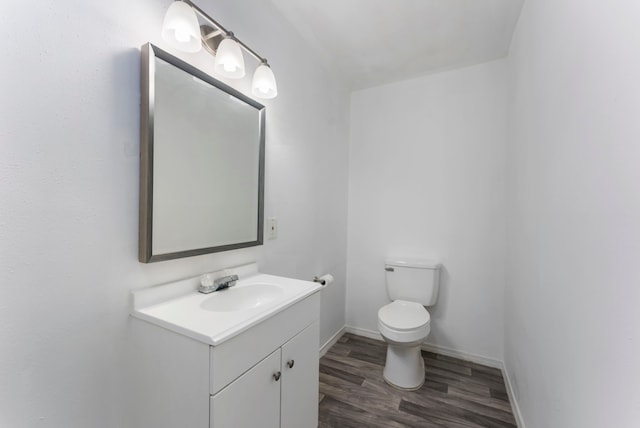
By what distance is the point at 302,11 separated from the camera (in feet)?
5.27

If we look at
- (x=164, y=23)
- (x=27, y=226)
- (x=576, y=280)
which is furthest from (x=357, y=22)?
(x=27, y=226)

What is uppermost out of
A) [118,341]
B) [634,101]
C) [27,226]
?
[634,101]

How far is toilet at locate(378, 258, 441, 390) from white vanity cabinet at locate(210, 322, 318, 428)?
70cm

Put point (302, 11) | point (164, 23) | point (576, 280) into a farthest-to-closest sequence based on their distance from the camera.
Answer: point (302, 11) → point (164, 23) → point (576, 280)

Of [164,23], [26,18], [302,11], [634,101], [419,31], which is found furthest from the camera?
[419,31]

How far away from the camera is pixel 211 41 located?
118cm

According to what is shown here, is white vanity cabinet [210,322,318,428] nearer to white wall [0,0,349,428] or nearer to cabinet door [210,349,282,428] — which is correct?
cabinet door [210,349,282,428]

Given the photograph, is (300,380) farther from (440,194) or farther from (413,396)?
(440,194)

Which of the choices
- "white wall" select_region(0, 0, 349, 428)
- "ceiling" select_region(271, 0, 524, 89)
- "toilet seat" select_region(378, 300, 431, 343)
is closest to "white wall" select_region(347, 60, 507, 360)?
"ceiling" select_region(271, 0, 524, 89)

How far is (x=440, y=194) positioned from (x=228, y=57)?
1.86m

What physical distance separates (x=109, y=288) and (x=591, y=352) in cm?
147

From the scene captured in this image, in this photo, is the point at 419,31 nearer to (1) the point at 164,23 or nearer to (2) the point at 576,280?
(1) the point at 164,23

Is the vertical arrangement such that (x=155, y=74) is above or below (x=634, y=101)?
above

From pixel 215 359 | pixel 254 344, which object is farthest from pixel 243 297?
pixel 215 359
